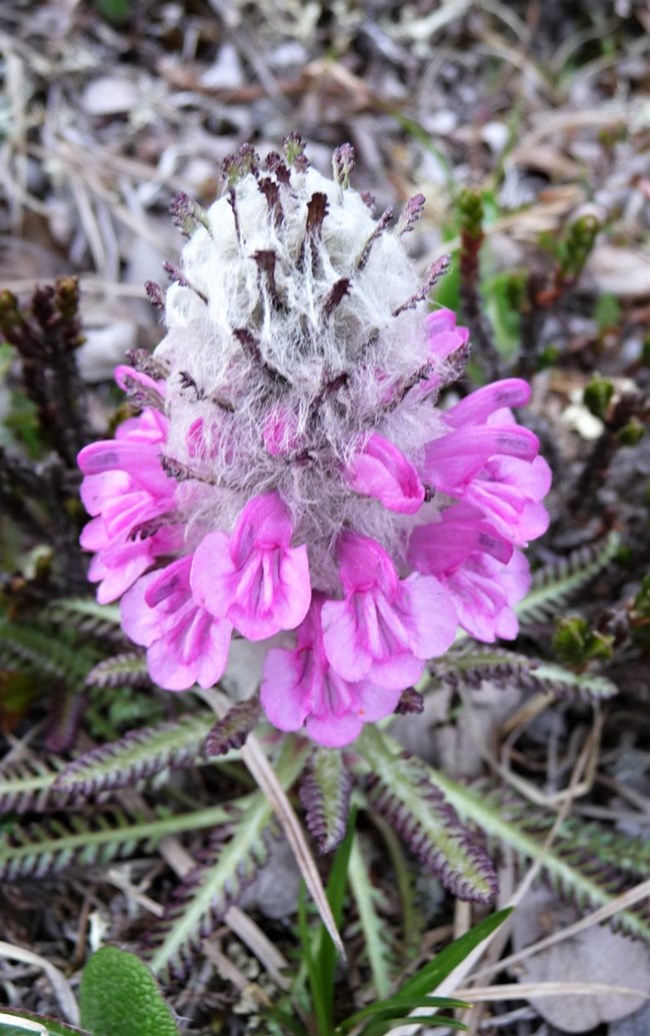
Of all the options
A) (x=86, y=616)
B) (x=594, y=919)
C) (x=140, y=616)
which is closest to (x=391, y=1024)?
(x=594, y=919)

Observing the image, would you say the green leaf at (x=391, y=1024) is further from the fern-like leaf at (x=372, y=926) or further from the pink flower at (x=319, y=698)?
the pink flower at (x=319, y=698)

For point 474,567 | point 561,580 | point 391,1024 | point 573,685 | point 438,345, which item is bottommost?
point 391,1024

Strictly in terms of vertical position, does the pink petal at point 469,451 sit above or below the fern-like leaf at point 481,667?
above

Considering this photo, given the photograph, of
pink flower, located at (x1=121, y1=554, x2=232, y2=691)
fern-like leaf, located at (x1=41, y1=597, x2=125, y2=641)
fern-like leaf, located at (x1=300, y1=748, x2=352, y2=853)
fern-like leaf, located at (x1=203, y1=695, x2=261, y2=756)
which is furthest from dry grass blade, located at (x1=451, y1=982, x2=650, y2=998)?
fern-like leaf, located at (x1=41, y1=597, x2=125, y2=641)

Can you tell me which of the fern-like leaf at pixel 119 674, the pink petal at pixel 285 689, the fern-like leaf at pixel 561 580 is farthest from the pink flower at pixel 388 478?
the fern-like leaf at pixel 561 580

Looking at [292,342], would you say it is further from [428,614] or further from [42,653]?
[42,653]

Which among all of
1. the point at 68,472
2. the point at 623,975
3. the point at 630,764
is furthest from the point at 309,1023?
the point at 68,472
